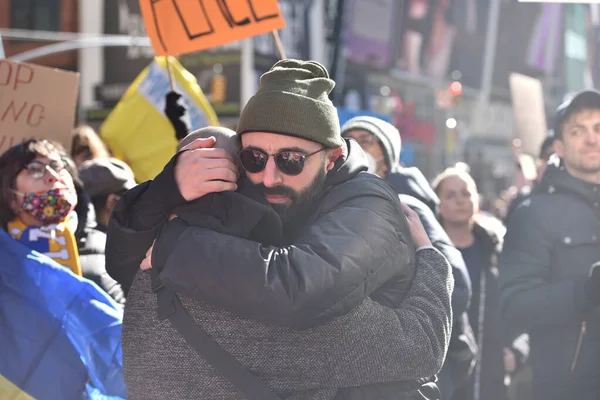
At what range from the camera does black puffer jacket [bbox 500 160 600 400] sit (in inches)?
149

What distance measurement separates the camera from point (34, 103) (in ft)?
14.6

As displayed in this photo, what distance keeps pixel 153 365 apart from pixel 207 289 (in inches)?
11.6

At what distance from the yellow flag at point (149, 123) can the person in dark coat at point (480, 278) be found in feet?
6.53

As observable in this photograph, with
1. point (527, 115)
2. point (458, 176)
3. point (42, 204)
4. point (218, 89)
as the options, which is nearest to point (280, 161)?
point (42, 204)

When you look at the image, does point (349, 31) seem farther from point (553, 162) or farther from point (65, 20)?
point (553, 162)

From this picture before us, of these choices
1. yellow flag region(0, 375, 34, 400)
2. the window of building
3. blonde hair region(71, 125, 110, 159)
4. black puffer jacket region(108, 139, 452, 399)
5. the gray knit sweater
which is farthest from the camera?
the window of building

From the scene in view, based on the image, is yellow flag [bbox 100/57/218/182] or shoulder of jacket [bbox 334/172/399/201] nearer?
shoulder of jacket [bbox 334/172/399/201]

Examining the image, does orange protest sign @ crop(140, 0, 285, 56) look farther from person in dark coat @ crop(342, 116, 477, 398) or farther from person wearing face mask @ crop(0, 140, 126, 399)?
person wearing face mask @ crop(0, 140, 126, 399)

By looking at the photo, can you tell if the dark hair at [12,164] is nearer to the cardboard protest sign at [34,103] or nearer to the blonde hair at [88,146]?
the cardboard protest sign at [34,103]

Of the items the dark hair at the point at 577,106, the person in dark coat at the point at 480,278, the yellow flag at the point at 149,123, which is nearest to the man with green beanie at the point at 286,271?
the dark hair at the point at 577,106

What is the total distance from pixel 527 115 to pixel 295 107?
6.86m

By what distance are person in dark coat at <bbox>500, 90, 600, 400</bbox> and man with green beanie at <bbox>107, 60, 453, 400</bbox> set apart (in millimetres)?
1479

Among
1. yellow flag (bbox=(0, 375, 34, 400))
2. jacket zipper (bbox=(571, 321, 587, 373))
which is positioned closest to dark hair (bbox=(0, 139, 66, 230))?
yellow flag (bbox=(0, 375, 34, 400))

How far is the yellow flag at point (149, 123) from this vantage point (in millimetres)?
6543
